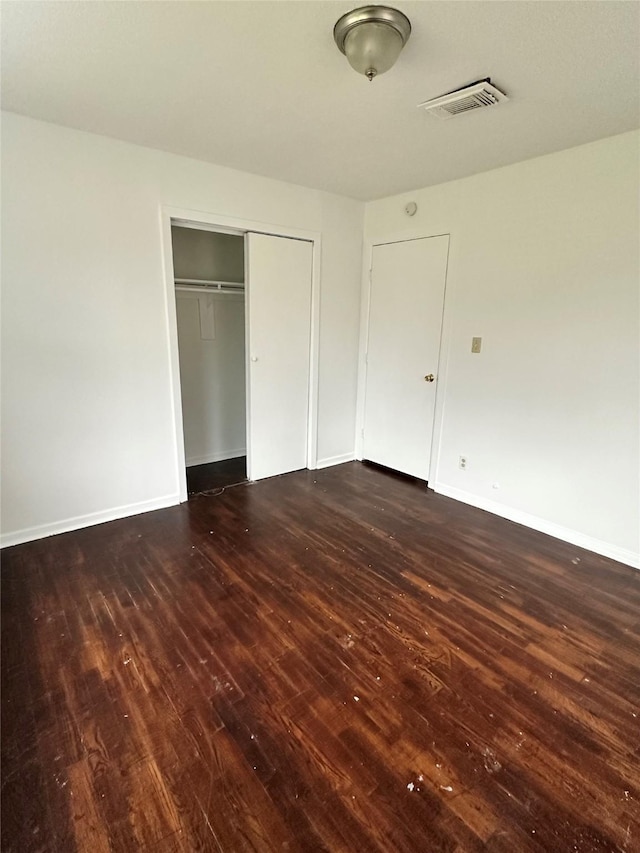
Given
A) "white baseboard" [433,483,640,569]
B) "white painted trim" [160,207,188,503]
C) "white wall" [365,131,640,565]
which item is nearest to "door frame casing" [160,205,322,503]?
"white painted trim" [160,207,188,503]

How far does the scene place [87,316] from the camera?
8.70ft

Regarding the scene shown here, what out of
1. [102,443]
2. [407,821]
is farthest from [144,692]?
[102,443]

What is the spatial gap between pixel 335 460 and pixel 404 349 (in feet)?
4.28

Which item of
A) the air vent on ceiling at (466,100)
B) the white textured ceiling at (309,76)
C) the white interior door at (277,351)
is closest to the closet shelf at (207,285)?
the white interior door at (277,351)

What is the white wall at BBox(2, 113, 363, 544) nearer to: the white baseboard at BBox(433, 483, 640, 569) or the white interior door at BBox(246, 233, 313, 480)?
the white interior door at BBox(246, 233, 313, 480)

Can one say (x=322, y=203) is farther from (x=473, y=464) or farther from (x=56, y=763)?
(x=56, y=763)

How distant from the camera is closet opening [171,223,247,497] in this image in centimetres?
381

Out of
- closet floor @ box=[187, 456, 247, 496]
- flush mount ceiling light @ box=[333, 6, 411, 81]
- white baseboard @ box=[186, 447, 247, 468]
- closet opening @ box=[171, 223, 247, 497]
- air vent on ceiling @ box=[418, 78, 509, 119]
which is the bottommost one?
closet floor @ box=[187, 456, 247, 496]

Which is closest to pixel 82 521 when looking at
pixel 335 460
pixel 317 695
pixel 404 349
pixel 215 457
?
pixel 215 457

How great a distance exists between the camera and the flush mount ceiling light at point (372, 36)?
1452 mm

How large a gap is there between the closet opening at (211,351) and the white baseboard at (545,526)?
1.89 m

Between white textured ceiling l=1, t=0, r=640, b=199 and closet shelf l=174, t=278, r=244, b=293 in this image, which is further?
closet shelf l=174, t=278, r=244, b=293

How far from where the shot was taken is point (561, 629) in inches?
79.9

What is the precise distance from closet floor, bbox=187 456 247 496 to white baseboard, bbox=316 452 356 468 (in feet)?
2.45
